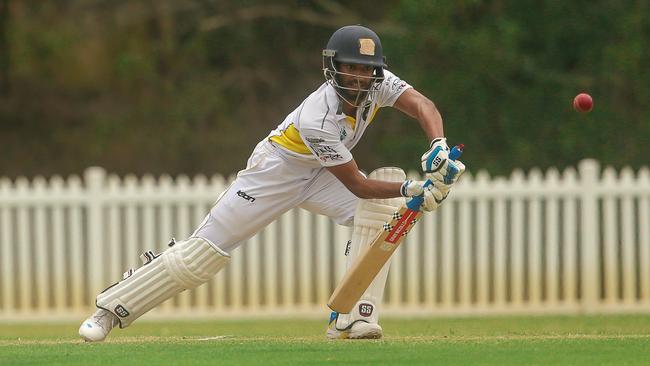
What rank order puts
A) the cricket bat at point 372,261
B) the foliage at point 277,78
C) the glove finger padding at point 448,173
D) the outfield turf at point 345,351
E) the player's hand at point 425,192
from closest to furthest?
1. the outfield turf at point 345,351
2. the glove finger padding at point 448,173
3. the player's hand at point 425,192
4. the cricket bat at point 372,261
5. the foliage at point 277,78

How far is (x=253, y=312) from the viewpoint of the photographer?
9.40 meters

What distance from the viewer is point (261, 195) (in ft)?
19.4

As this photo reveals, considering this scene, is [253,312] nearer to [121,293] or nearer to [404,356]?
[121,293]

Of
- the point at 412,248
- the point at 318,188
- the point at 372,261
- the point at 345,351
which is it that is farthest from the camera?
the point at 412,248

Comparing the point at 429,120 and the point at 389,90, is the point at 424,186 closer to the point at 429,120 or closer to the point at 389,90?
the point at 429,120

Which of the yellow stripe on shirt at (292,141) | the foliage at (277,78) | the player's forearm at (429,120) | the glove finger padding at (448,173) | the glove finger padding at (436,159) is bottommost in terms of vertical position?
the glove finger padding at (448,173)

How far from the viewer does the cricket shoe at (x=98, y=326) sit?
19.1 ft

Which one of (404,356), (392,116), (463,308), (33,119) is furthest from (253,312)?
(33,119)

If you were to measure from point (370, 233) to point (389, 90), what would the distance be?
1.97ft

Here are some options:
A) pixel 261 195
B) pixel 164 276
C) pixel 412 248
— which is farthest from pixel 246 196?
pixel 412 248

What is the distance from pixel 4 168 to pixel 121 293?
31.3 feet

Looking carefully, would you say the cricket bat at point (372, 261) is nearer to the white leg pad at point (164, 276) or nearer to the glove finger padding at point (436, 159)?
the glove finger padding at point (436, 159)

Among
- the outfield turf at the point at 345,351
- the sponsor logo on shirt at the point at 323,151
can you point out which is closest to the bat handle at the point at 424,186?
the sponsor logo on shirt at the point at 323,151

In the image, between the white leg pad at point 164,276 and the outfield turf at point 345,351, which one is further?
the white leg pad at point 164,276
